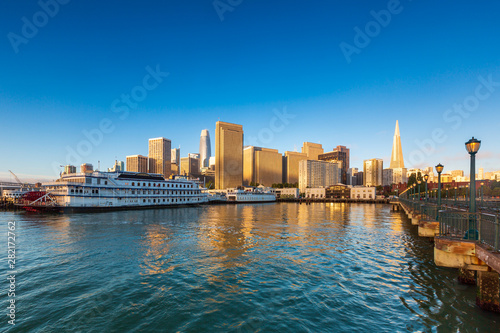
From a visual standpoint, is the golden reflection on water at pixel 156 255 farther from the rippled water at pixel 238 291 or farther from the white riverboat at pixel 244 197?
the white riverboat at pixel 244 197

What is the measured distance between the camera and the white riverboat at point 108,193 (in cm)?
6981

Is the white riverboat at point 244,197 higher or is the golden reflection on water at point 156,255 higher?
the golden reflection on water at point 156,255

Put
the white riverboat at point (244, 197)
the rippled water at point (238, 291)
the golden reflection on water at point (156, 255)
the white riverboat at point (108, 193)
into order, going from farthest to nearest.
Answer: the white riverboat at point (244, 197) → the white riverboat at point (108, 193) → the golden reflection on water at point (156, 255) → the rippled water at point (238, 291)

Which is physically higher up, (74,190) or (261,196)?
(74,190)

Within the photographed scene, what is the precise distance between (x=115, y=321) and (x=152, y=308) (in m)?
1.82

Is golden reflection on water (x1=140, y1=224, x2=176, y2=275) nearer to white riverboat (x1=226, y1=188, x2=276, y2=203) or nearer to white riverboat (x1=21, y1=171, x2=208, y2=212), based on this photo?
white riverboat (x1=21, y1=171, x2=208, y2=212)

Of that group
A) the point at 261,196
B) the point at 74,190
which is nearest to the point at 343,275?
the point at 74,190

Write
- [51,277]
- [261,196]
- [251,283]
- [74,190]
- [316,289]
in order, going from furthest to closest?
[261,196]
[74,190]
[51,277]
[251,283]
[316,289]

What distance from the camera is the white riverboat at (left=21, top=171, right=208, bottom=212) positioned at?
6981cm

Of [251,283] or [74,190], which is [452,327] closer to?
[251,283]

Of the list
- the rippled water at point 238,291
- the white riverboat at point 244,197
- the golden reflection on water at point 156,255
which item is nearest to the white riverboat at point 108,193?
the white riverboat at point 244,197

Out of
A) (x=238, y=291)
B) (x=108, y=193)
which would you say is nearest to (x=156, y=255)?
(x=238, y=291)

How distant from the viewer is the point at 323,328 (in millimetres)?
11125

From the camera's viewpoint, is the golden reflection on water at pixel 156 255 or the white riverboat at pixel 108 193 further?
the white riverboat at pixel 108 193
